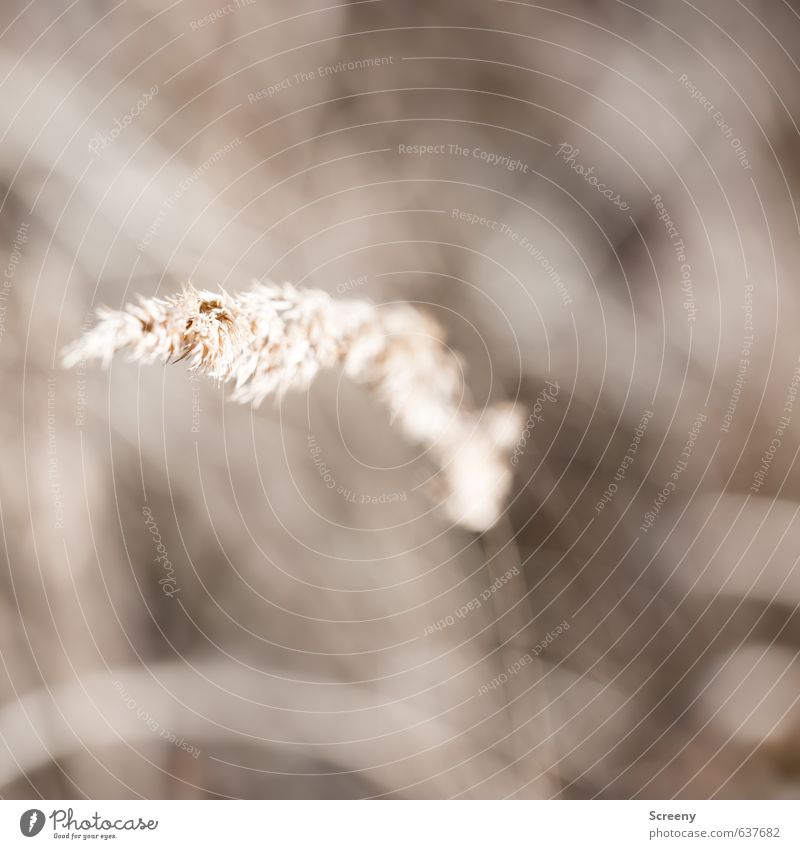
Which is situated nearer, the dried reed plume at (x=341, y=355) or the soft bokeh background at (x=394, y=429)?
the dried reed plume at (x=341, y=355)

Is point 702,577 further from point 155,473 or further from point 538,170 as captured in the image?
point 155,473

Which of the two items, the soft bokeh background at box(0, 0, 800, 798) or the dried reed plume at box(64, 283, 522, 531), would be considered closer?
the dried reed plume at box(64, 283, 522, 531)
